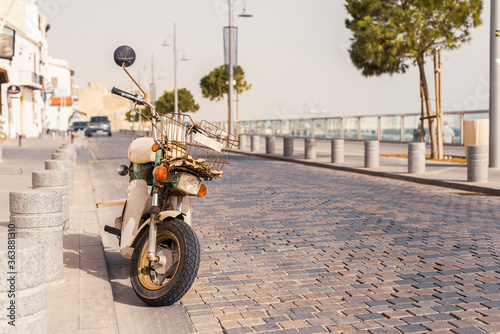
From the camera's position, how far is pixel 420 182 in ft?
46.4

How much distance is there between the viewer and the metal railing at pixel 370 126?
26.0m

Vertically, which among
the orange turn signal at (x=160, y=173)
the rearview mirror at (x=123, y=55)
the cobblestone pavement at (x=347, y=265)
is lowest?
the cobblestone pavement at (x=347, y=265)

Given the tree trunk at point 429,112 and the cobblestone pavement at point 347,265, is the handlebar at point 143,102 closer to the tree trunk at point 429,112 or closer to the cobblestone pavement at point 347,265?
the cobblestone pavement at point 347,265

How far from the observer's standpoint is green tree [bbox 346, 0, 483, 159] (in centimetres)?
2011

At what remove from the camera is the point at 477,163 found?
43.1ft

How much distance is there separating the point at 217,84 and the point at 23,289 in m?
58.5

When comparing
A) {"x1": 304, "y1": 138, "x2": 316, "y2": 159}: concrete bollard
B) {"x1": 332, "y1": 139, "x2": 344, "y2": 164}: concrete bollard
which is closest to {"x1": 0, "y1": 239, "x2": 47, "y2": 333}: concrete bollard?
{"x1": 332, "y1": 139, "x2": 344, "y2": 164}: concrete bollard

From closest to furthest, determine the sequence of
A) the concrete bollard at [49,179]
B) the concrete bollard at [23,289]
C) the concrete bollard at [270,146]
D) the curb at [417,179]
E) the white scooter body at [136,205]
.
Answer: the concrete bollard at [23,289], the white scooter body at [136,205], the concrete bollard at [49,179], the curb at [417,179], the concrete bollard at [270,146]

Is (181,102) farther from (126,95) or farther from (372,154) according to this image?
(126,95)

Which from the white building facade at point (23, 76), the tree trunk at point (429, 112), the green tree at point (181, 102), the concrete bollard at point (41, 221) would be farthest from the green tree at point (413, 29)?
the green tree at point (181, 102)

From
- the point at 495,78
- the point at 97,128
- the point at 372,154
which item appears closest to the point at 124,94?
the point at 495,78

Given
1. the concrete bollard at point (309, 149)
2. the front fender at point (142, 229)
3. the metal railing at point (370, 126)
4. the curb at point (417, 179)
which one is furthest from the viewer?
the metal railing at point (370, 126)

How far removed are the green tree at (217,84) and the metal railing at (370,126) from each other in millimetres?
9747

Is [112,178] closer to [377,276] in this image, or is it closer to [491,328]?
[377,276]
